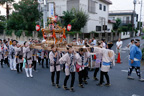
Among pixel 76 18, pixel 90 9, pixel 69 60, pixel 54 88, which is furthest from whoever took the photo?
pixel 90 9

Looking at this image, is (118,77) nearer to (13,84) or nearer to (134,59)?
(134,59)

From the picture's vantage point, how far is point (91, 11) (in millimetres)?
20797

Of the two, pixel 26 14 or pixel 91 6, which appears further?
pixel 91 6

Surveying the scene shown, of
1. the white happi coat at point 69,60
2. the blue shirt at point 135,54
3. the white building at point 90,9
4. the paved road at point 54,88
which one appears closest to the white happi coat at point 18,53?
the paved road at point 54,88

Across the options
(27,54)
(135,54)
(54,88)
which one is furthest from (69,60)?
(135,54)

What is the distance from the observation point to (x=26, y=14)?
64.3 ft

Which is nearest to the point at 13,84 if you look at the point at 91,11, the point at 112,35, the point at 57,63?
the point at 57,63

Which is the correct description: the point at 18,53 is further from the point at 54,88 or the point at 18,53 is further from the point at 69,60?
the point at 69,60

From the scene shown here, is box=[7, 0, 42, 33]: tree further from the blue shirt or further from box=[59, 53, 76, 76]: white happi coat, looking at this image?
the blue shirt

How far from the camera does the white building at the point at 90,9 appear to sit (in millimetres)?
19125

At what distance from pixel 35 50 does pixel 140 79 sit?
18.0 ft

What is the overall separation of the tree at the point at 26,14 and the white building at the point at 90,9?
2873 mm

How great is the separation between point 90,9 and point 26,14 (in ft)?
30.3

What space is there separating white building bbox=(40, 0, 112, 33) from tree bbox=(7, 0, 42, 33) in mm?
2873
